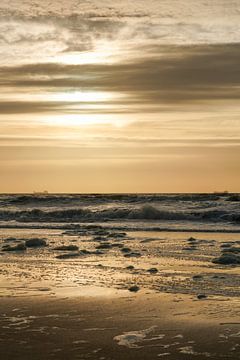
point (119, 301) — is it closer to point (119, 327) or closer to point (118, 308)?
point (118, 308)

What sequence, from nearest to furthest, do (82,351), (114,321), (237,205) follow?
(82,351) → (114,321) → (237,205)

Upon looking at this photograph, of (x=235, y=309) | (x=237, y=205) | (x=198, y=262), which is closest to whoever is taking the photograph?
(x=235, y=309)

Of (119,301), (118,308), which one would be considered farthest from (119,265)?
(118,308)

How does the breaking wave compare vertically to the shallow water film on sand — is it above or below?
above

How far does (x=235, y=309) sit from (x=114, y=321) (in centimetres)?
214

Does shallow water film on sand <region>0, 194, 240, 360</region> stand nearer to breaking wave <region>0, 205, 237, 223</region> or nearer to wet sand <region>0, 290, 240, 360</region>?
wet sand <region>0, 290, 240, 360</region>

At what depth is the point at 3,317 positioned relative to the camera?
918 cm

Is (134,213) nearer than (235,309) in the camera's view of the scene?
No

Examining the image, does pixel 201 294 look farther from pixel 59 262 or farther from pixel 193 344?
pixel 59 262

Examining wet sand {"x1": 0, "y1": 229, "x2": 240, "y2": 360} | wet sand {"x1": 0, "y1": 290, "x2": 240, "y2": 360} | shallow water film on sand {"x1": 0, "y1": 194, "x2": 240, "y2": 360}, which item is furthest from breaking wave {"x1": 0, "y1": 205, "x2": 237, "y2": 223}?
wet sand {"x1": 0, "y1": 290, "x2": 240, "y2": 360}

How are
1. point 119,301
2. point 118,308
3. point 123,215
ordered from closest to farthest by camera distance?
1. point 118,308
2. point 119,301
3. point 123,215

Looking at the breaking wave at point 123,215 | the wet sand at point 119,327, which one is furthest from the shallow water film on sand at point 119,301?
the breaking wave at point 123,215

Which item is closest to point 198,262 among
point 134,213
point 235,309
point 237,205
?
point 235,309

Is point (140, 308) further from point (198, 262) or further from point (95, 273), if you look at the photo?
point (198, 262)
